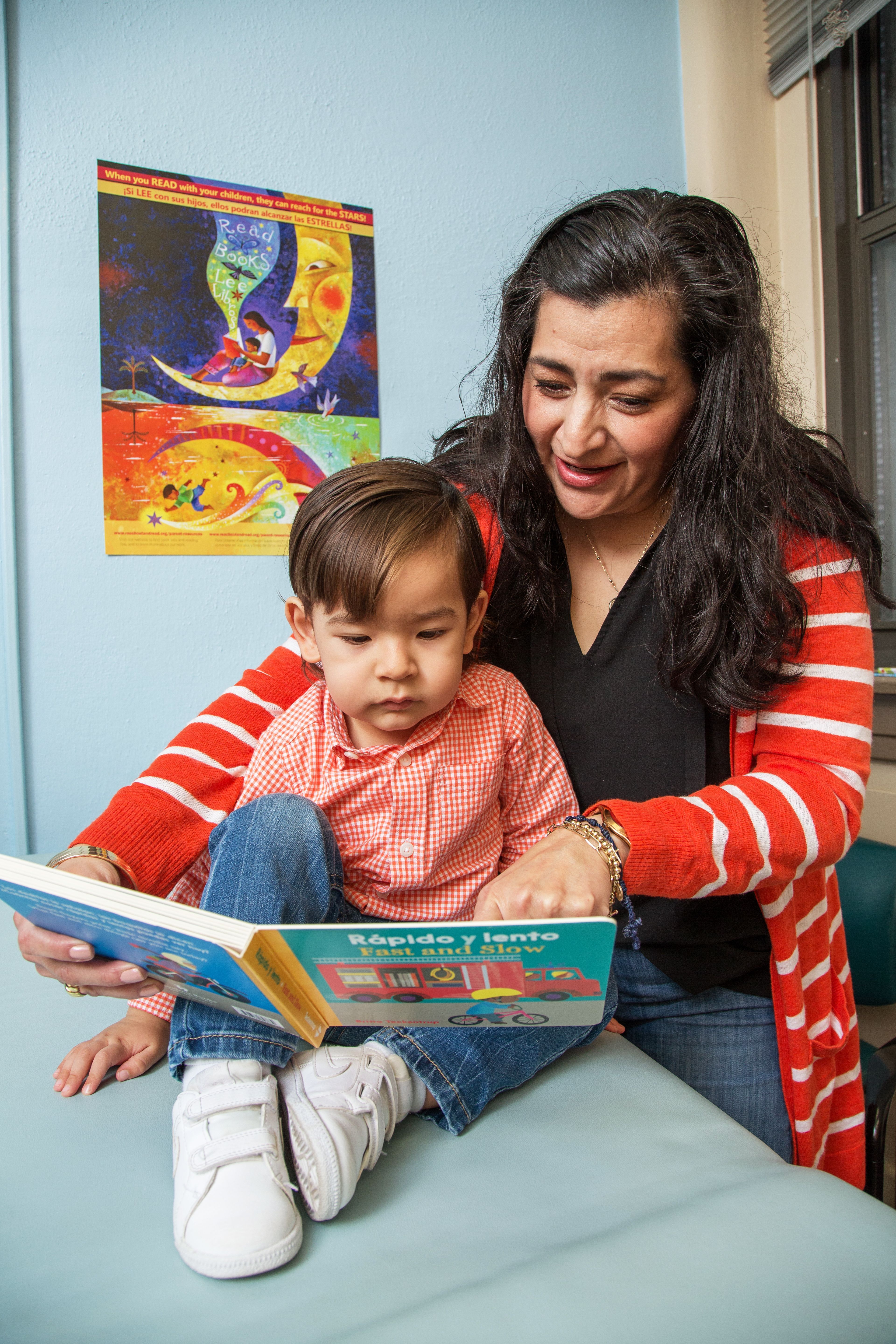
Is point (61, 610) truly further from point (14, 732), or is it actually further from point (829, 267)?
point (829, 267)

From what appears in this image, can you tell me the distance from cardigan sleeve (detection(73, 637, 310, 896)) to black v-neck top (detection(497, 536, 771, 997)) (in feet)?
1.08

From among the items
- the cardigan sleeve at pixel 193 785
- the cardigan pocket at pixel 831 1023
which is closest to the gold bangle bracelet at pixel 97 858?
the cardigan sleeve at pixel 193 785

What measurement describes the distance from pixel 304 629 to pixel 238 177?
1.31m

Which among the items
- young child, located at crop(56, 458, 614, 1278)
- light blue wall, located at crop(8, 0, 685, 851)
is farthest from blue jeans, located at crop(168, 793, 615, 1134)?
light blue wall, located at crop(8, 0, 685, 851)

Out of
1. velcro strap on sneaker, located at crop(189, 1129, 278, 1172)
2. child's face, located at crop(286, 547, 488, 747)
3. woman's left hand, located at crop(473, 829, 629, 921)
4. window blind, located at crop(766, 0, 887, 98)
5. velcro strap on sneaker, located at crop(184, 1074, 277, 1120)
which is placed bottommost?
velcro strap on sneaker, located at crop(189, 1129, 278, 1172)

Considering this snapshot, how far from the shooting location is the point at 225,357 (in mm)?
1784

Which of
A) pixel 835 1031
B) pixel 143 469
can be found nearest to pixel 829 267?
pixel 143 469

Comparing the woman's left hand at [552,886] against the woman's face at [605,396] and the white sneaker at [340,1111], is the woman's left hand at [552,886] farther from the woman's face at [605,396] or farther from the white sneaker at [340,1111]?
the woman's face at [605,396]

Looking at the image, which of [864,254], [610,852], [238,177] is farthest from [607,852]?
[864,254]

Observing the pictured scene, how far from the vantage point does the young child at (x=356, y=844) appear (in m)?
0.65

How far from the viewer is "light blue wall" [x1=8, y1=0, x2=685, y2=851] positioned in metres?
1.64

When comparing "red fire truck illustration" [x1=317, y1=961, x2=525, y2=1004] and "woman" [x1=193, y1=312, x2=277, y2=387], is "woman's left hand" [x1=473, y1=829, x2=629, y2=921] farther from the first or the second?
"woman" [x1=193, y1=312, x2=277, y2=387]

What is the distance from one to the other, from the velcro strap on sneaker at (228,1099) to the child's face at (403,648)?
378 mm

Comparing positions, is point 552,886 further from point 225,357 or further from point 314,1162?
point 225,357
